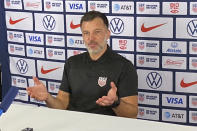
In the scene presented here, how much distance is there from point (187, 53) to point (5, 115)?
157 centimetres

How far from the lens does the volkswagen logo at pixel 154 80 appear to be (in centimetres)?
292

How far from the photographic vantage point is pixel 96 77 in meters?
2.24

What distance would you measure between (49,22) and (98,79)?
127 cm

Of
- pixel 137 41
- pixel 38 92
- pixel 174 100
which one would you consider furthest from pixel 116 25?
pixel 38 92

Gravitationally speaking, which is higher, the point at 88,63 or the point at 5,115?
the point at 88,63

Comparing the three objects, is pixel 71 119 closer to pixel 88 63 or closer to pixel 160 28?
pixel 88 63

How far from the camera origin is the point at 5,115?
1.93m

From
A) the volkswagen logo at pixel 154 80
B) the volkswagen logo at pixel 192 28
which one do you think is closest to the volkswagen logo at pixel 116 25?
the volkswagen logo at pixel 154 80

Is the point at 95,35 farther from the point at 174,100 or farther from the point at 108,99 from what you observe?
the point at 174,100

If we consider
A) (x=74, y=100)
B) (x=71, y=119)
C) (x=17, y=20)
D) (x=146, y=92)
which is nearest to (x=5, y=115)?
(x=71, y=119)

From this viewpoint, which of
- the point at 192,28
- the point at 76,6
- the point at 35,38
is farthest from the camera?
the point at 35,38

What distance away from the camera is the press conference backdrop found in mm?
2783

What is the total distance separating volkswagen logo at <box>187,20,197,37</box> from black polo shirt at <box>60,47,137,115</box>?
29.7 inches

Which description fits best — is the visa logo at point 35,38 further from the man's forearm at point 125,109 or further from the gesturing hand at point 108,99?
the gesturing hand at point 108,99
